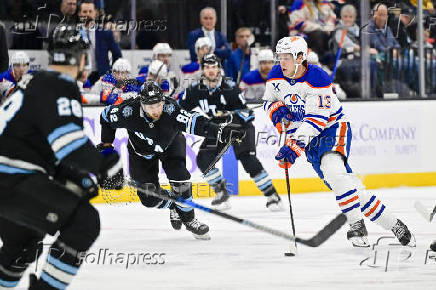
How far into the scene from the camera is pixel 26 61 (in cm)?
889

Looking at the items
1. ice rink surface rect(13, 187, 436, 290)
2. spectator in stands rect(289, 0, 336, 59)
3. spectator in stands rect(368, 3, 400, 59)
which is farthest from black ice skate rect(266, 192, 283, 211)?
spectator in stands rect(368, 3, 400, 59)

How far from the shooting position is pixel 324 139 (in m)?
5.91

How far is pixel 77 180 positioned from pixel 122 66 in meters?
5.33

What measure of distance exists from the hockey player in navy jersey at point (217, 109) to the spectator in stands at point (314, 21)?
6.31 feet

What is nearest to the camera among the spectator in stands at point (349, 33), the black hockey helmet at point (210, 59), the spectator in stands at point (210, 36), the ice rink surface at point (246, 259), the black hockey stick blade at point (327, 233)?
the ice rink surface at point (246, 259)

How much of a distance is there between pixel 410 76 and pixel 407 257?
16.3ft

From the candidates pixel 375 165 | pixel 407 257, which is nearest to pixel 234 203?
pixel 375 165

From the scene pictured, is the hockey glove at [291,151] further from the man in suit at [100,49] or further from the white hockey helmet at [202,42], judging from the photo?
the man in suit at [100,49]

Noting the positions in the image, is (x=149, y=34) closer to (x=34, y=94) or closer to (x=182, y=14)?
(x=182, y=14)

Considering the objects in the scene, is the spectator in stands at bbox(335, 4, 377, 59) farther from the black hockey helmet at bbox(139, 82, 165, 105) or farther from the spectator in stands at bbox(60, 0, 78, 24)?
the black hockey helmet at bbox(139, 82, 165, 105)

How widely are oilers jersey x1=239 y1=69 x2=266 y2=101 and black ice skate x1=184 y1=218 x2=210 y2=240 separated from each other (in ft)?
10.9

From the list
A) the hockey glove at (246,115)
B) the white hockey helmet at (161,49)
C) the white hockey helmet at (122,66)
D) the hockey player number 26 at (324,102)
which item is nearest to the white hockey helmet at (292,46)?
the hockey player number 26 at (324,102)

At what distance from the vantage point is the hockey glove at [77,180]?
11.7 feet

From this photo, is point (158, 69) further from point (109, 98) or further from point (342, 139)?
point (342, 139)
